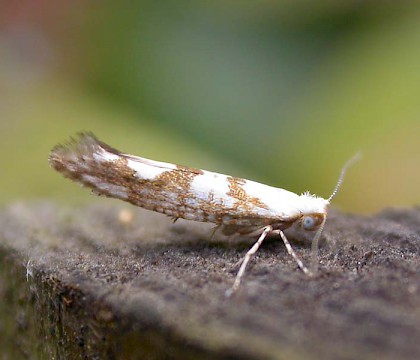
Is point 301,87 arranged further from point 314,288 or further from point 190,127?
point 314,288

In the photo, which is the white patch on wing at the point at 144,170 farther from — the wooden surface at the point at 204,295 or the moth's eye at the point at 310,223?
the moth's eye at the point at 310,223

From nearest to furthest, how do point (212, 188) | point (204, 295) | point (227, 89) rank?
point (204, 295)
point (212, 188)
point (227, 89)

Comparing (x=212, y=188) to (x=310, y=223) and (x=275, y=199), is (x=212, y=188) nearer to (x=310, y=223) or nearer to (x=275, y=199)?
(x=275, y=199)

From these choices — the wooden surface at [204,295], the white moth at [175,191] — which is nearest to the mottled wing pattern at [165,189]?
the white moth at [175,191]

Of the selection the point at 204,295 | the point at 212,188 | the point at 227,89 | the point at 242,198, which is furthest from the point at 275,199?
the point at 227,89

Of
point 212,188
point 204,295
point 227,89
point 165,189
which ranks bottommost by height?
point 204,295

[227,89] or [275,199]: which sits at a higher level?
[227,89]

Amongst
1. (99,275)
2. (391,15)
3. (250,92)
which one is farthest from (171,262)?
(391,15)

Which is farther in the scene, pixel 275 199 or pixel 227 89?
pixel 227 89
